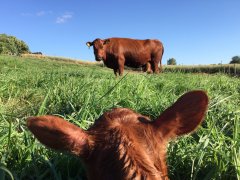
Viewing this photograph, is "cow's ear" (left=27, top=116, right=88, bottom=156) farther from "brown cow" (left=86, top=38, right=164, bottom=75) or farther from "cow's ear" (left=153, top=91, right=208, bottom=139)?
"brown cow" (left=86, top=38, right=164, bottom=75)

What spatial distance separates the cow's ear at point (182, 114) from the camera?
7.04ft

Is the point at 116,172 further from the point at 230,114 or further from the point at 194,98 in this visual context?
the point at 230,114

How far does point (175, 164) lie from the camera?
345 cm

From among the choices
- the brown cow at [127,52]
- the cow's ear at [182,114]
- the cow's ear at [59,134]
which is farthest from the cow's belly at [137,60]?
the cow's ear at [59,134]

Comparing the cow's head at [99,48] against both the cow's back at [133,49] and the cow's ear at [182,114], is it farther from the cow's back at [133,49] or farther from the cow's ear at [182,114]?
the cow's ear at [182,114]

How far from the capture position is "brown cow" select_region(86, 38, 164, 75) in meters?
17.5

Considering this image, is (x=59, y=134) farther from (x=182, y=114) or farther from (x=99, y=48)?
(x=99, y=48)

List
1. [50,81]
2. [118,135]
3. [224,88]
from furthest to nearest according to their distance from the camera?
1. [224,88]
2. [50,81]
3. [118,135]

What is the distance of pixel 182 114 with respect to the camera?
2.15 metres

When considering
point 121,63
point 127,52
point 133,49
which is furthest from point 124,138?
point 133,49

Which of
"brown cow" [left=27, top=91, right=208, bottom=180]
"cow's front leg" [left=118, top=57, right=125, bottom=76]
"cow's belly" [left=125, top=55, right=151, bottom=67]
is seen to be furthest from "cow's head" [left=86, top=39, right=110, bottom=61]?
"brown cow" [left=27, top=91, right=208, bottom=180]

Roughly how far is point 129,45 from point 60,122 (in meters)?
17.0

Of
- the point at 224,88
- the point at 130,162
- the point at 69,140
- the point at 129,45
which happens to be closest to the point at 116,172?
the point at 130,162

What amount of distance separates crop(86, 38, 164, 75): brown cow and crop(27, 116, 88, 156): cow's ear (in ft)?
45.6
